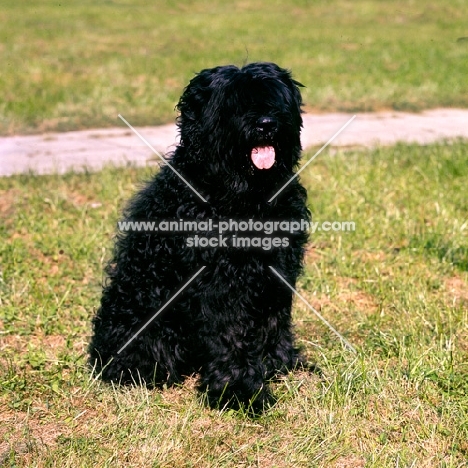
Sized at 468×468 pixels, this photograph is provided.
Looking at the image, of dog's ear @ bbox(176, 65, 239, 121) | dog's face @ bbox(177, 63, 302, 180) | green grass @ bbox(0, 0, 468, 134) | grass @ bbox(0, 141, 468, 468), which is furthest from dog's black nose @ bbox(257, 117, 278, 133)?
green grass @ bbox(0, 0, 468, 134)

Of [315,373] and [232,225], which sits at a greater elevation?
[232,225]

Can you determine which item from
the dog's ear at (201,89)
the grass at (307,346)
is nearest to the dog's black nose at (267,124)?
the dog's ear at (201,89)

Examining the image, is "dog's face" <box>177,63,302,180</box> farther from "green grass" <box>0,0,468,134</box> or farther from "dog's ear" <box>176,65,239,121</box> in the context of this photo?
"green grass" <box>0,0,468,134</box>

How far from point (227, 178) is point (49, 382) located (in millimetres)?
1569

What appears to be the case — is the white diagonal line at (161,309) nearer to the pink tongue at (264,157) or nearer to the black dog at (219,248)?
A: the black dog at (219,248)

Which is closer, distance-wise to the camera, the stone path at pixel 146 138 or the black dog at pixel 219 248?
the black dog at pixel 219 248

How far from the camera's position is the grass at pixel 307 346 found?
11.2 feet

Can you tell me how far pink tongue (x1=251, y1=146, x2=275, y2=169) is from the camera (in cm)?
340

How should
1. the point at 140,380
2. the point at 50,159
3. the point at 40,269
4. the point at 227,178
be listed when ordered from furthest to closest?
1. the point at 50,159
2. the point at 40,269
3. the point at 140,380
4. the point at 227,178

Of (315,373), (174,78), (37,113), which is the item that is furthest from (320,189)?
(174,78)

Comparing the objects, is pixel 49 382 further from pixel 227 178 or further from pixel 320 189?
pixel 320 189

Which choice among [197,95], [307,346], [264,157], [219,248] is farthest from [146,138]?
[264,157]

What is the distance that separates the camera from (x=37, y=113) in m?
10.0

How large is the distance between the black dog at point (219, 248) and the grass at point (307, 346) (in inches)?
8.3
